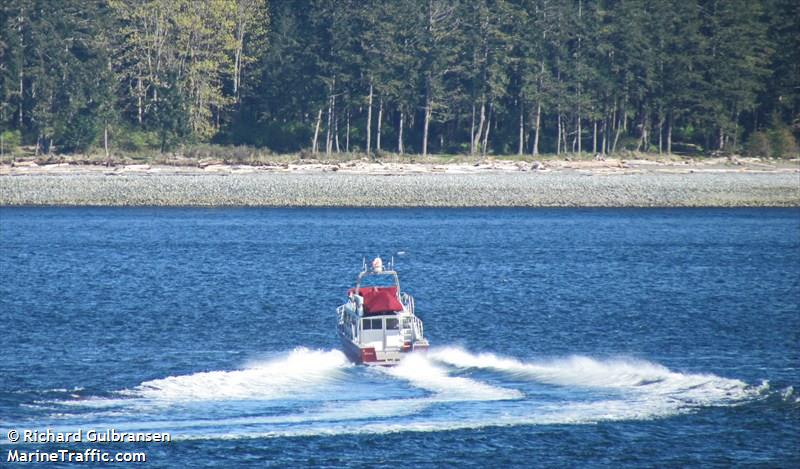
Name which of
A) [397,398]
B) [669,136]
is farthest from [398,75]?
[397,398]

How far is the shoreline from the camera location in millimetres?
90938

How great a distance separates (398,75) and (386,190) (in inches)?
842

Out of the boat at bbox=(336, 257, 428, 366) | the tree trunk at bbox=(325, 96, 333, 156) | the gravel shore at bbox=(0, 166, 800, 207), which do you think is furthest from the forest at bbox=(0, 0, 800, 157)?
the boat at bbox=(336, 257, 428, 366)

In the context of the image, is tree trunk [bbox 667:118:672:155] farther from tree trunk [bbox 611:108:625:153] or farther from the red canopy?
the red canopy

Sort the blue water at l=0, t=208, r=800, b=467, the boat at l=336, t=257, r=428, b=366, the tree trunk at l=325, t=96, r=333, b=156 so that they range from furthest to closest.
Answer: the tree trunk at l=325, t=96, r=333, b=156, the boat at l=336, t=257, r=428, b=366, the blue water at l=0, t=208, r=800, b=467

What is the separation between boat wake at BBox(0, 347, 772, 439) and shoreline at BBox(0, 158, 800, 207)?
175ft

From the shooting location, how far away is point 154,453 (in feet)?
94.3

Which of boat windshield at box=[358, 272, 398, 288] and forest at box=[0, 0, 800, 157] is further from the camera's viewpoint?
forest at box=[0, 0, 800, 157]

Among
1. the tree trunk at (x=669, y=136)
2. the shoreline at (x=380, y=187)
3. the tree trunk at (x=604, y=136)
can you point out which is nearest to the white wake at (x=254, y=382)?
→ the shoreline at (x=380, y=187)

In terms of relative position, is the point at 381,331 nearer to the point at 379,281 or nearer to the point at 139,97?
the point at 379,281

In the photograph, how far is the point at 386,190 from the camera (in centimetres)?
9138

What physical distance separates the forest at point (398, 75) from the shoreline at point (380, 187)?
33.4ft

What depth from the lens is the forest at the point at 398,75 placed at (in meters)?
108

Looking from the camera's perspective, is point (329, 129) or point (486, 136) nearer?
point (329, 129)
